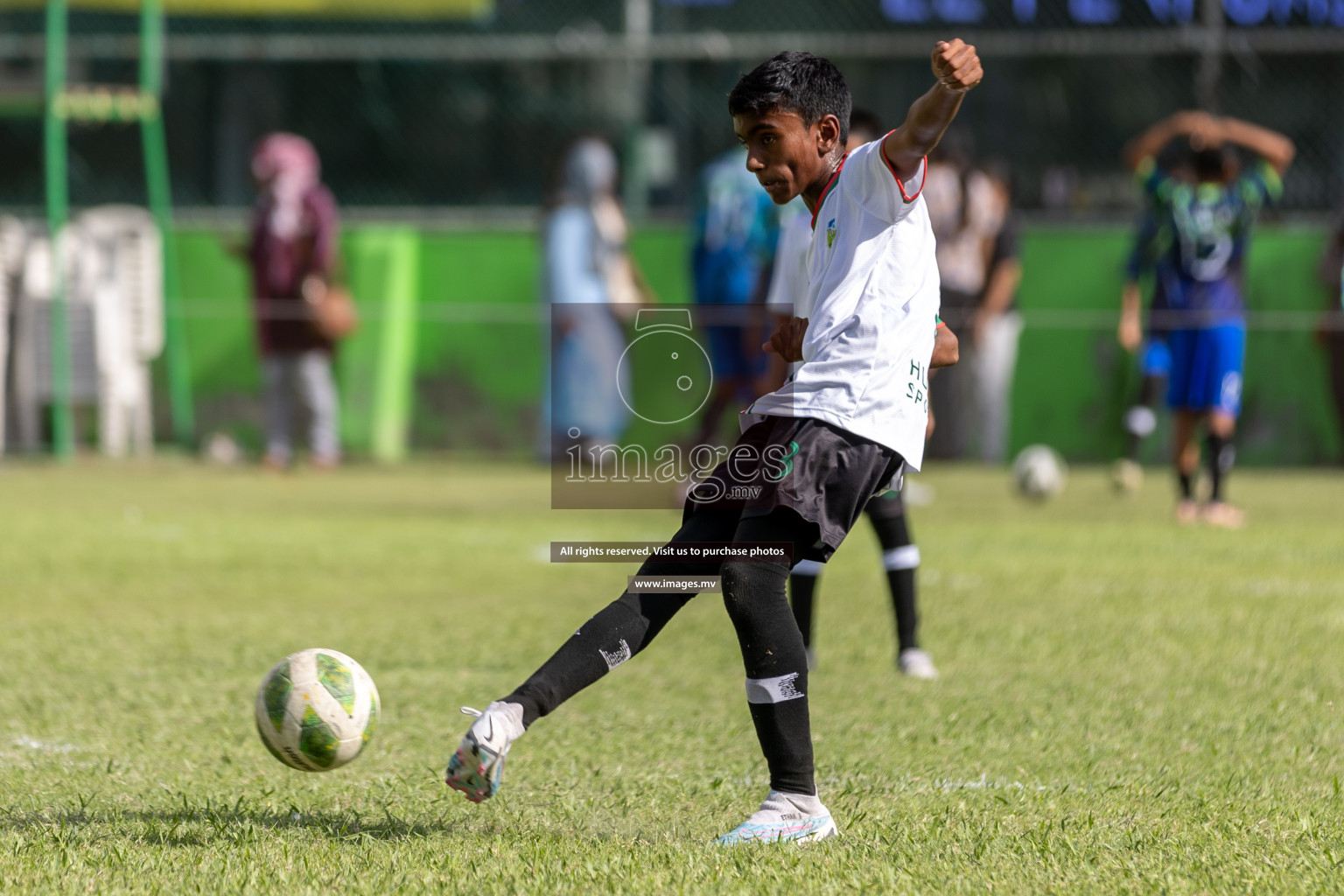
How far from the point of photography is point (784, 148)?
386 cm

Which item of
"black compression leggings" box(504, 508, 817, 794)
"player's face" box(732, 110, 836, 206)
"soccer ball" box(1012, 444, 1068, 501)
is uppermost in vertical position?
"player's face" box(732, 110, 836, 206)

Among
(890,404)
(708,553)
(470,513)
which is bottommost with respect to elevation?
(470,513)

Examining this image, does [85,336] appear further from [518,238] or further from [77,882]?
[77,882]

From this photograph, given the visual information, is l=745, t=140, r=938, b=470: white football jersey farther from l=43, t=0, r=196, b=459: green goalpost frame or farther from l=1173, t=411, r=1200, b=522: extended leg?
l=43, t=0, r=196, b=459: green goalpost frame

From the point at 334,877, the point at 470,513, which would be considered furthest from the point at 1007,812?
the point at 470,513

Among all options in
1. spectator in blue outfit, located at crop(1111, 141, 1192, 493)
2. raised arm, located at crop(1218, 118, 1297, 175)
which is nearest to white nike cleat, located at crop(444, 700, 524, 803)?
spectator in blue outfit, located at crop(1111, 141, 1192, 493)

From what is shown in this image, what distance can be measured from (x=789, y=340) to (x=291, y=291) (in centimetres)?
1141

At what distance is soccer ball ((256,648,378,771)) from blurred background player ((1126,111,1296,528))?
7.73m

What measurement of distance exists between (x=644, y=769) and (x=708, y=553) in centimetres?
94

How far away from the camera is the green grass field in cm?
365

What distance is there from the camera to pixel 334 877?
3.52 metres

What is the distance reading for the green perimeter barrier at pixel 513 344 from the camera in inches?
572

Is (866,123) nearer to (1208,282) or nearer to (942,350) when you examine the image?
(942,350)

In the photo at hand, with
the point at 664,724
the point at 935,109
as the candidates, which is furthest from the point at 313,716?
the point at 935,109
